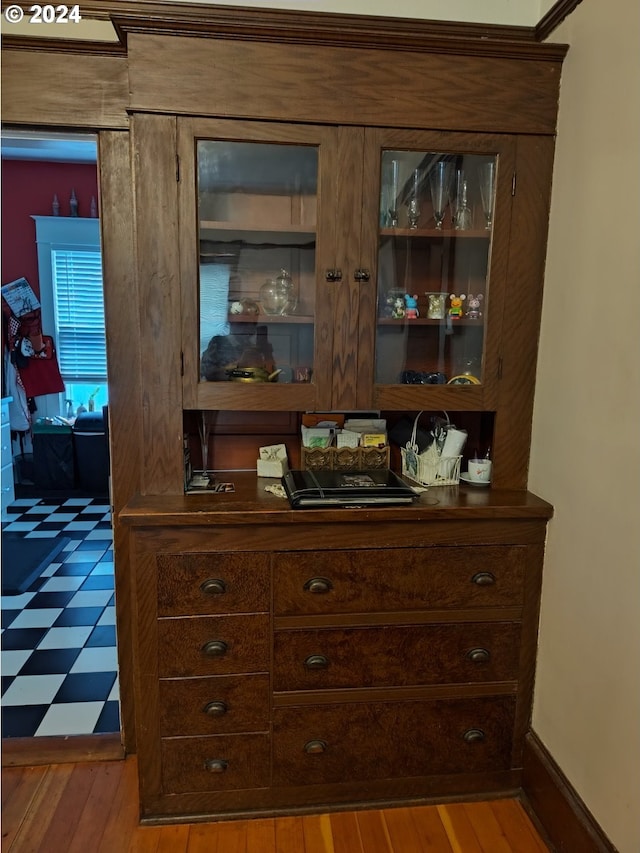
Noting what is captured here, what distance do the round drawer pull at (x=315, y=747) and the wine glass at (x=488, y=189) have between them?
158 cm

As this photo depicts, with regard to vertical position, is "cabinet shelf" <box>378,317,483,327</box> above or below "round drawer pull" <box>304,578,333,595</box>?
above

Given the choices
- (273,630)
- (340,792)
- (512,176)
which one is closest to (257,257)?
(512,176)

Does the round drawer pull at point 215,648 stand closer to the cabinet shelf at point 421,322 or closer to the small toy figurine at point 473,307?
the cabinet shelf at point 421,322

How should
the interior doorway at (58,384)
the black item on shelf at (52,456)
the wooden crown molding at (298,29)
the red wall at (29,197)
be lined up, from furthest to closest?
the red wall at (29,197), the black item on shelf at (52,456), the interior doorway at (58,384), the wooden crown molding at (298,29)

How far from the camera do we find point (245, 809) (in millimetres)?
1714

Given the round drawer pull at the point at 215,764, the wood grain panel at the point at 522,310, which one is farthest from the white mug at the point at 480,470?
the round drawer pull at the point at 215,764

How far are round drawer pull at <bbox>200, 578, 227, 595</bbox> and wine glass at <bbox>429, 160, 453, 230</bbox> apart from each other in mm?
1213

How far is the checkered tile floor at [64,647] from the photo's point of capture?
2109mm

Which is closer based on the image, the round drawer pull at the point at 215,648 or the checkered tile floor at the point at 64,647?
the round drawer pull at the point at 215,648

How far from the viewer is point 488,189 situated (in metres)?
1.71

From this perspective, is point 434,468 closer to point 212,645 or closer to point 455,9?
point 212,645

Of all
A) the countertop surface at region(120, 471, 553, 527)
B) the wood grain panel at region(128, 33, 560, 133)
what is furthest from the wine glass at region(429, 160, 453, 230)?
the countertop surface at region(120, 471, 553, 527)

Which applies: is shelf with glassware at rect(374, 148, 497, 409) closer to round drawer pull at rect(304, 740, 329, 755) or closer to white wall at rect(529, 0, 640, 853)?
white wall at rect(529, 0, 640, 853)

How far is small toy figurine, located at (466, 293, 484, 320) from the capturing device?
1.76 m
